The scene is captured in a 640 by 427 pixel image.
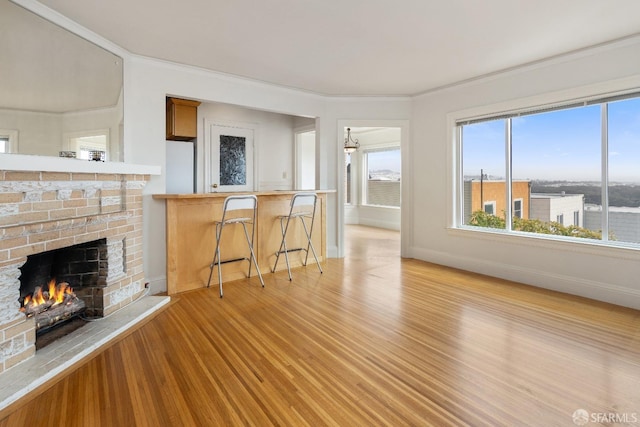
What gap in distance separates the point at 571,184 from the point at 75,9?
4.86 m

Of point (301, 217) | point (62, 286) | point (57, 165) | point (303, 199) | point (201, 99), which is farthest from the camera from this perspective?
point (301, 217)

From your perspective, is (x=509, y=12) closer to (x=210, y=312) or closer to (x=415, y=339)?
(x=415, y=339)

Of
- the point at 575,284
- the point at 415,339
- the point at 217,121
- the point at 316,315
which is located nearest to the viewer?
the point at 415,339

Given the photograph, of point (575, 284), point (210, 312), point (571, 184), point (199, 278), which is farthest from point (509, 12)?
point (199, 278)

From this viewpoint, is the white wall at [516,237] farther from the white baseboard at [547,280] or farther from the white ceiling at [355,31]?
the white ceiling at [355,31]

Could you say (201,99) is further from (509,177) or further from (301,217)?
(509,177)

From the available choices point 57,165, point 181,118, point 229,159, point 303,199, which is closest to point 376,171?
point 229,159

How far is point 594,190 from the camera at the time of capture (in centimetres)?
345

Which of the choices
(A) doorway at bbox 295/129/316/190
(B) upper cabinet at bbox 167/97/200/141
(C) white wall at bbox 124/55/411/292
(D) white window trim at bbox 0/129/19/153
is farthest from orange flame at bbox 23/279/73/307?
(A) doorway at bbox 295/129/316/190

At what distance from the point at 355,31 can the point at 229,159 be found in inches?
132

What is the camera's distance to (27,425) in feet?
5.24

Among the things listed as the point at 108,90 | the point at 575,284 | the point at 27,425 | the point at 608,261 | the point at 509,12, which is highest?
the point at 509,12

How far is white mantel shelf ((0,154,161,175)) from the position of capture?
1951 millimetres

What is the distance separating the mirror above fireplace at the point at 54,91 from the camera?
2238 millimetres
